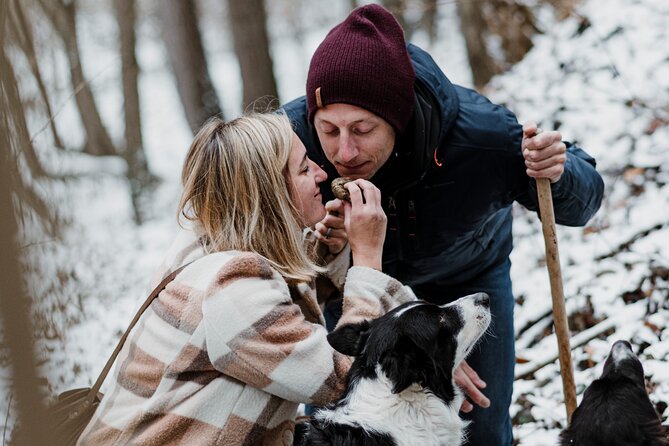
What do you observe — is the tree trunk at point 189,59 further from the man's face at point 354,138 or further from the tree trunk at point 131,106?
the man's face at point 354,138

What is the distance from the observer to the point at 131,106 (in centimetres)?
1775

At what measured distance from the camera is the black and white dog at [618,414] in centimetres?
314

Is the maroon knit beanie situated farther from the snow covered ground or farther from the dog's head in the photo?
the snow covered ground

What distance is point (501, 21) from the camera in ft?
43.5

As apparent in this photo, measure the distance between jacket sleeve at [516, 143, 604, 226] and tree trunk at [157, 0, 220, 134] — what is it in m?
9.13

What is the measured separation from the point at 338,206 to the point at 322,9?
30003 mm

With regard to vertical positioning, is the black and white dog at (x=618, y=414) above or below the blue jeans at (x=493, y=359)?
above

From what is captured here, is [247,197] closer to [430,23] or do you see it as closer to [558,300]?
[558,300]

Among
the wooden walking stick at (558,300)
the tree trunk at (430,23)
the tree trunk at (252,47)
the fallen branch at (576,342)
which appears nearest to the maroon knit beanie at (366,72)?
the wooden walking stick at (558,300)

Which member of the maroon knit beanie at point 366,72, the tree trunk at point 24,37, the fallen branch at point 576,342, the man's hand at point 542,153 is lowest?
the fallen branch at point 576,342

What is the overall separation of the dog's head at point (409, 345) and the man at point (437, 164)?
0.95 ft

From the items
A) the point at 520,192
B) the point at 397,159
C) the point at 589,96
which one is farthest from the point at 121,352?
the point at 589,96

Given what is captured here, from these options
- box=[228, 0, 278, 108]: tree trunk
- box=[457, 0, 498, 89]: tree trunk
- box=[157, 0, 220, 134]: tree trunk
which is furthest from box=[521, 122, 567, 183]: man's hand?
box=[457, 0, 498, 89]: tree trunk

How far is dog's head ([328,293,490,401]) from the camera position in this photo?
11.1ft
